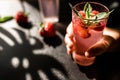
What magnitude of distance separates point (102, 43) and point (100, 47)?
1.8 inches

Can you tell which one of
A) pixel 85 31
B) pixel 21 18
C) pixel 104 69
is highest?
pixel 85 31

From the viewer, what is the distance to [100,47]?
36.8 inches

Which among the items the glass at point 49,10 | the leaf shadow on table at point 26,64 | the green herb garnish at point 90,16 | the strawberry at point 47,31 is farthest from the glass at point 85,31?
the glass at point 49,10

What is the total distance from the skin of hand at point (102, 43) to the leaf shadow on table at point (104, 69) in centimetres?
5

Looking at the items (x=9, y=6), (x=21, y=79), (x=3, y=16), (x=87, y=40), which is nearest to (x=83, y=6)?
(x=87, y=40)

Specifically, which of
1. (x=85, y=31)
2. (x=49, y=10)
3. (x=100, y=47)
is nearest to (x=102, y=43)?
(x=100, y=47)

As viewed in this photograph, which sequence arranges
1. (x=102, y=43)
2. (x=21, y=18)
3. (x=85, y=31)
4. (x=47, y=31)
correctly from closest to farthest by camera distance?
(x=85, y=31), (x=102, y=43), (x=47, y=31), (x=21, y=18)

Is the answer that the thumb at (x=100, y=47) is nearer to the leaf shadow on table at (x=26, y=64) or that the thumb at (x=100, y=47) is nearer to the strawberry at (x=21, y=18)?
the leaf shadow on table at (x=26, y=64)

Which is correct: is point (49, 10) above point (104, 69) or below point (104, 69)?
above

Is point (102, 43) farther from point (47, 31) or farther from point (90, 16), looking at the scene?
point (47, 31)

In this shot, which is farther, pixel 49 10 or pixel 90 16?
pixel 49 10

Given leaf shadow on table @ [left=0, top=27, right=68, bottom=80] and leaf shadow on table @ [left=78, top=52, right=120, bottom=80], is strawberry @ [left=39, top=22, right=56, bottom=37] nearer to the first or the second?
leaf shadow on table @ [left=0, top=27, right=68, bottom=80]

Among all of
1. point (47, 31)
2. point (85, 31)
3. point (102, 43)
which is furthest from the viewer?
point (47, 31)

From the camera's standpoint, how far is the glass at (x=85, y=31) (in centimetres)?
83
